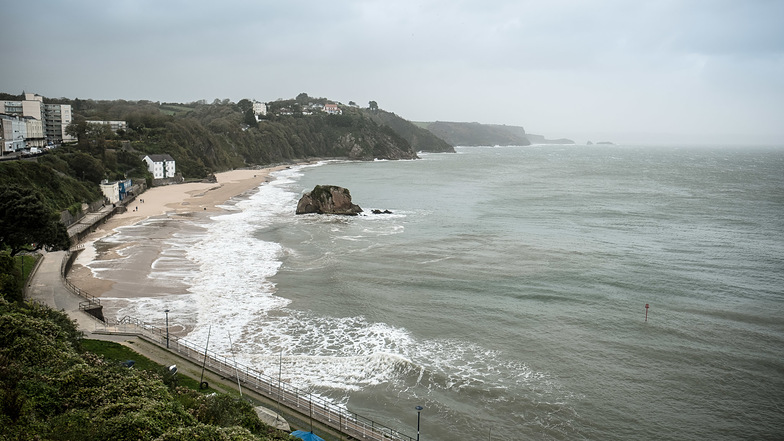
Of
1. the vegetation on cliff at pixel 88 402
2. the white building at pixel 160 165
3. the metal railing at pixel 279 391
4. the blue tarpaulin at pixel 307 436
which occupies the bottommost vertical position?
the metal railing at pixel 279 391

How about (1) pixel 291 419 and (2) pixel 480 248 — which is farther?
(2) pixel 480 248

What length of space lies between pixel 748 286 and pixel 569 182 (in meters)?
74.4

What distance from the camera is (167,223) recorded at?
177 ft

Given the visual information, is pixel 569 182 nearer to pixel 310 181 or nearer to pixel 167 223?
pixel 310 181

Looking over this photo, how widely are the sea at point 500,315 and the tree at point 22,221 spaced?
502cm

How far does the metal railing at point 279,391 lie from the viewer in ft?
56.9

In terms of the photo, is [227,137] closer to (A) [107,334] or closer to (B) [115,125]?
(B) [115,125]

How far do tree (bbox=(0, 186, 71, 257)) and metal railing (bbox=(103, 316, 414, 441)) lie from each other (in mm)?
10579

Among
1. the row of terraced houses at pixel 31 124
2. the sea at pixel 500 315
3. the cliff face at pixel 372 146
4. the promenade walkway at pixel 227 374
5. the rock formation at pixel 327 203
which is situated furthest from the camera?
the cliff face at pixel 372 146

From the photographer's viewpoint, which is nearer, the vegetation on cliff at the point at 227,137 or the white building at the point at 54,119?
the vegetation on cliff at the point at 227,137

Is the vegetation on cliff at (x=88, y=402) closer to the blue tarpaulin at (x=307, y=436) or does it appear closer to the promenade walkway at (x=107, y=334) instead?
the blue tarpaulin at (x=307, y=436)

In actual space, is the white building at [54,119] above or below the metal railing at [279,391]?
above

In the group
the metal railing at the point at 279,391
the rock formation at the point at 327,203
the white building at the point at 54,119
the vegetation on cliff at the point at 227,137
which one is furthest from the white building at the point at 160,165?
the metal railing at the point at 279,391

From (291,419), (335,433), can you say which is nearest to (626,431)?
(335,433)
